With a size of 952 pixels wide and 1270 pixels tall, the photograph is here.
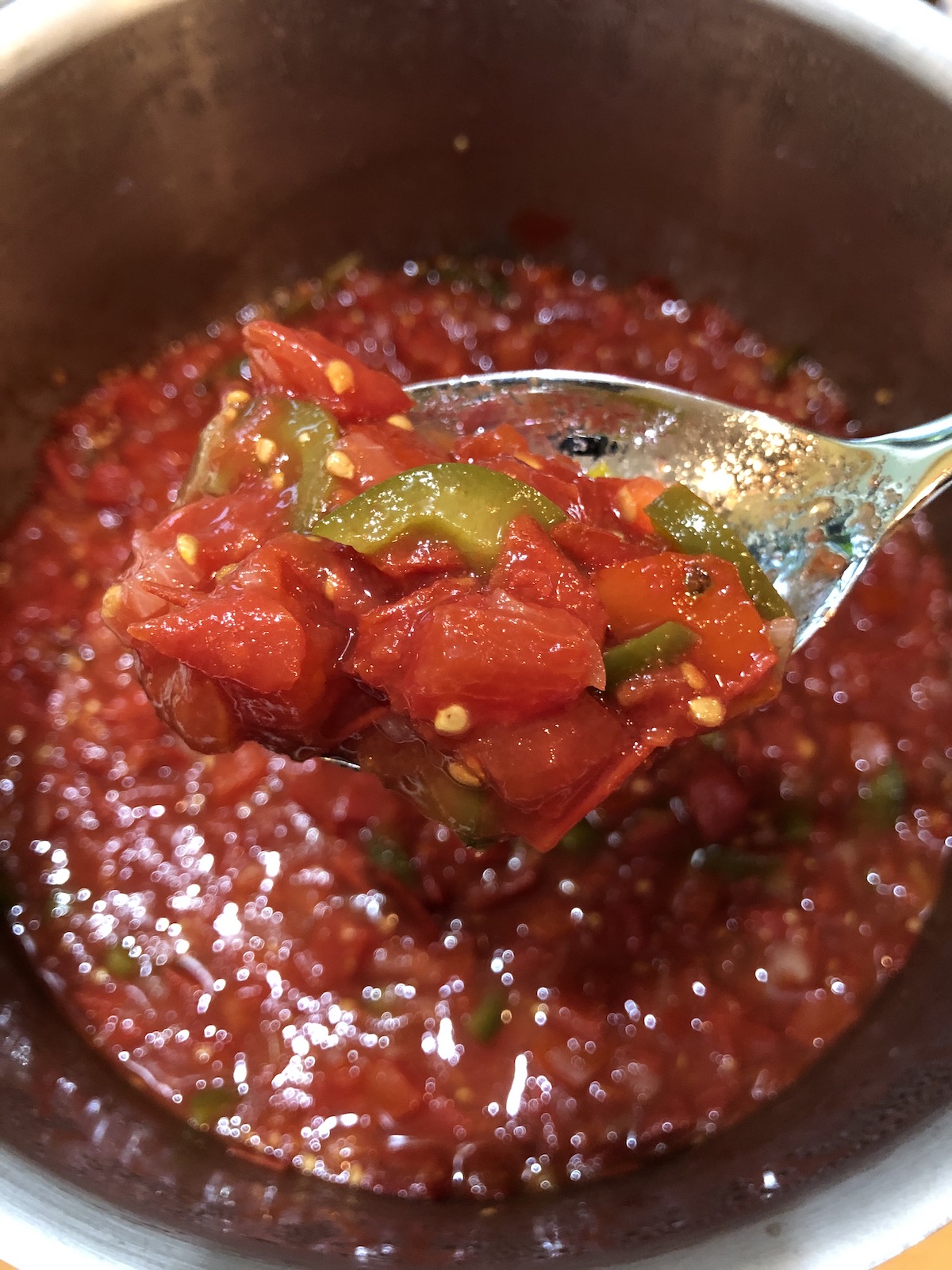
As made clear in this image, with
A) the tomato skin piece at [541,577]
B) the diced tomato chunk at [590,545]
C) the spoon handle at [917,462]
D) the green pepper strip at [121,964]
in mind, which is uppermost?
the spoon handle at [917,462]

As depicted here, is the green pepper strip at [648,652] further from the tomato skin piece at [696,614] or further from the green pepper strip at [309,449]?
the green pepper strip at [309,449]

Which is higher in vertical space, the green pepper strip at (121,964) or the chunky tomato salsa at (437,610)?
the chunky tomato salsa at (437,610)

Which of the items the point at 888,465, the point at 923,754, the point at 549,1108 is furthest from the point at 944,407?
the point at 549,1108

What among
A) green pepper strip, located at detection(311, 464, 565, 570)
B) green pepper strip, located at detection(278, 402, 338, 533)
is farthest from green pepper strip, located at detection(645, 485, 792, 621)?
green pepper strip, located at detection(278, 402, 338, 533)

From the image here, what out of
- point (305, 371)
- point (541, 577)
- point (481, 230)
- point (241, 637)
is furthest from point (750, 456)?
point (481, 230)

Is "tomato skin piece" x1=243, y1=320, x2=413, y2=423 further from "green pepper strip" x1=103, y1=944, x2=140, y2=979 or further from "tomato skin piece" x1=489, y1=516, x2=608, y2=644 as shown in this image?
"green pepper strip" x1=103, y1=944, x2=140, y2=979

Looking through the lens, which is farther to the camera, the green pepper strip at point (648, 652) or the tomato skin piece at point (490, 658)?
the green pepper strip at point (648, 652)

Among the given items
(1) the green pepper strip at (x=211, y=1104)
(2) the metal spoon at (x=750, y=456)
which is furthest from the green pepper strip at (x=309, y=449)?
(1) the green pepper strip at (x=211, y=1104)
